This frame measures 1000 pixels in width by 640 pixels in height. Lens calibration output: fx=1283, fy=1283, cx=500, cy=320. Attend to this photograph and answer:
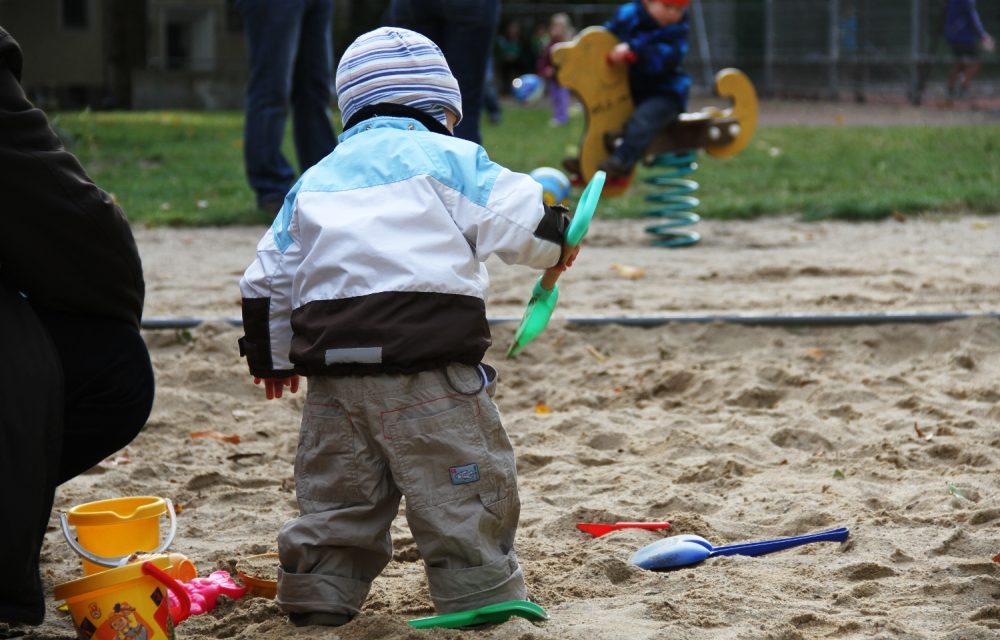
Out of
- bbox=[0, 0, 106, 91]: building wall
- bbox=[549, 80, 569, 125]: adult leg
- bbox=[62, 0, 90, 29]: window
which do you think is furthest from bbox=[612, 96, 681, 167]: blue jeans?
bbox=[62, 0, 90, 29]: window

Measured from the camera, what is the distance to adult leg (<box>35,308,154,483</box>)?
8.17 ft

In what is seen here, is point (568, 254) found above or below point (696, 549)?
above

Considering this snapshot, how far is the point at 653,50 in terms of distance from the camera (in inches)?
281

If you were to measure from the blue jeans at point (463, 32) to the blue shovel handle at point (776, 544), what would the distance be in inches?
153

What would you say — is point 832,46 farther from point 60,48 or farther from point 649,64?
point 649,64

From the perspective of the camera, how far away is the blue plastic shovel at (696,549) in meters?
2.85

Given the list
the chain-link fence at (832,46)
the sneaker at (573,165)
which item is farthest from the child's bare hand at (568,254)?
the chain-link fence at (832,46)

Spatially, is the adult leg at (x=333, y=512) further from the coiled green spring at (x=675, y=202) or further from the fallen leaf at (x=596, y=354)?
the coiled green spring at (x=675, y=202)

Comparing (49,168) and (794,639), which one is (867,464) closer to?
(794,639)

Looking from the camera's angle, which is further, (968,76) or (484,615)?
(968,76)

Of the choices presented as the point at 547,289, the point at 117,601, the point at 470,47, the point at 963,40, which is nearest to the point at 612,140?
the point at 470,47

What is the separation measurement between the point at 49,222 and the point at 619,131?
17.3 feet

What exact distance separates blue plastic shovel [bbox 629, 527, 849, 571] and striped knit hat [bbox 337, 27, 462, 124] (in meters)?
1.07

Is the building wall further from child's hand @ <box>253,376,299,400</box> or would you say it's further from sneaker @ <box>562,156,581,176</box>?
child's hand @ <box>253,376,299,400</box>
